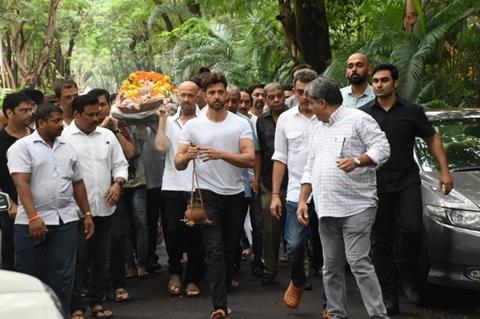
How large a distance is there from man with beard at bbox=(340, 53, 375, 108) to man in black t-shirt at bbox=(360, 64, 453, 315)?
2.94ft

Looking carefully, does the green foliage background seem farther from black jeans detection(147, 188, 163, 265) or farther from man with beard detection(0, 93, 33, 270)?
man with beard detection(0, 93, 33, 270)

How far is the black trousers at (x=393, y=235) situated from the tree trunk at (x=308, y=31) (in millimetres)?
8073

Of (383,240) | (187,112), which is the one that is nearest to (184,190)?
(187,112)

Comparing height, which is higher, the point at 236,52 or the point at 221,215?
the point at 236,52

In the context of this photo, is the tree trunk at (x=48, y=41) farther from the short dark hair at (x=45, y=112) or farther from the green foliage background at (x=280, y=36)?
the short dark hair at (x=45, y=112)

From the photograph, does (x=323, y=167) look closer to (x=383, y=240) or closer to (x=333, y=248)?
(x=333, y=248)

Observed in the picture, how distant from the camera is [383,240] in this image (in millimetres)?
8453

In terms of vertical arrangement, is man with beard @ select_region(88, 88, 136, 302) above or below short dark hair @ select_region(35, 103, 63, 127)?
below

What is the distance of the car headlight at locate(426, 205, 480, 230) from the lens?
8.04 metres

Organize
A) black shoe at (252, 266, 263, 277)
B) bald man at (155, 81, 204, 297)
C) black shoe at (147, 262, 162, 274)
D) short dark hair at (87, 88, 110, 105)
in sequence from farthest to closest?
1. black shoe at (147, 262, 162, 274)
2. black shoe at (252, 266, 263, 277)
3. bald man at (155, 81, 204, 297)
4. short dark hair at (87, 88, 110, 105)

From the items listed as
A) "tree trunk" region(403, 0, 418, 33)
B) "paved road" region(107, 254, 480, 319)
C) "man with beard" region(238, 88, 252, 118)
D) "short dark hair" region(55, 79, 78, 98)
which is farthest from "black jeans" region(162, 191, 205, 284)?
"tree trunk" region(403, 0, 418, 33)

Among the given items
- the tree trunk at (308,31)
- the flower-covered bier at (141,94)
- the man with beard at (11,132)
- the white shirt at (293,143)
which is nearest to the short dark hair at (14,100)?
the man with beard at (11,132)

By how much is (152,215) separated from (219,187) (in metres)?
2.76

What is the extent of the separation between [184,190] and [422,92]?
669cm
